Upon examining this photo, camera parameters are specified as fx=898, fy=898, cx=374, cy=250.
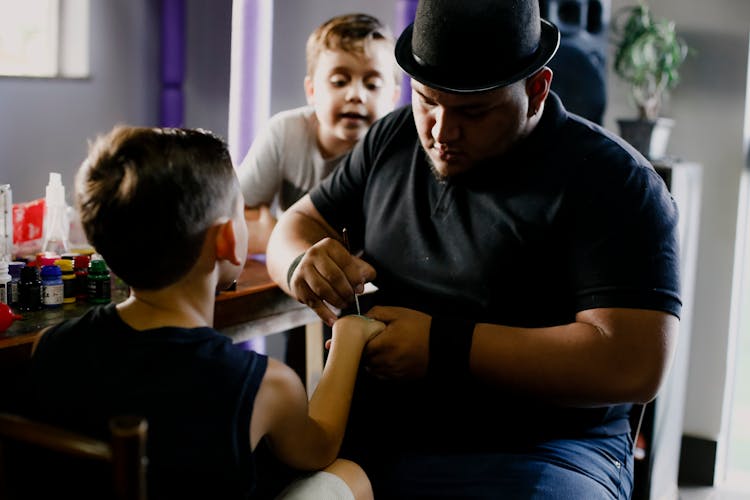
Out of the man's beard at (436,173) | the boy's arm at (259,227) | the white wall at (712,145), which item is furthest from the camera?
the white wall at (712,145)

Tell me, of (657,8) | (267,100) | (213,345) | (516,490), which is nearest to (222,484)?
(213,345)

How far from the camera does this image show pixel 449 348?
59.1 inches

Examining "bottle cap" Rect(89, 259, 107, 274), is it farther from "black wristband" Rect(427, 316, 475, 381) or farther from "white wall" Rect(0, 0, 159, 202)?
"white wall" Rect(0, 0, 159, 202)

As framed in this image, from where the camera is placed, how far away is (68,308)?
181 cm

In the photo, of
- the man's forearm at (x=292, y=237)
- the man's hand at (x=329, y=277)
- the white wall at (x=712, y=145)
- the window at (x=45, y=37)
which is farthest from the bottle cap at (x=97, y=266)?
the white wall at (x=712, y=145)

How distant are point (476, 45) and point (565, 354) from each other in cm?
54

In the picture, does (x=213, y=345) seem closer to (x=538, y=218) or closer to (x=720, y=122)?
(x=538, y=218)

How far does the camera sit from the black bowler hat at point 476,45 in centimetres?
152

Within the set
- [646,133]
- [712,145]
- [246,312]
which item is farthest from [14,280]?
[712,145]

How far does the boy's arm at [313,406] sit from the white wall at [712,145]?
1.83 metres

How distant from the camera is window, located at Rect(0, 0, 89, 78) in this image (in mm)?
2717

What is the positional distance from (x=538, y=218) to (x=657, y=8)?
1716 mm

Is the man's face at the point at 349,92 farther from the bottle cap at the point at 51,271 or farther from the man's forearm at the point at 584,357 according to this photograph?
the man's forearm at the point at 584,357

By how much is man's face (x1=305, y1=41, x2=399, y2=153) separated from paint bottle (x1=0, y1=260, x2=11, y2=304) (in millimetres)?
1040
